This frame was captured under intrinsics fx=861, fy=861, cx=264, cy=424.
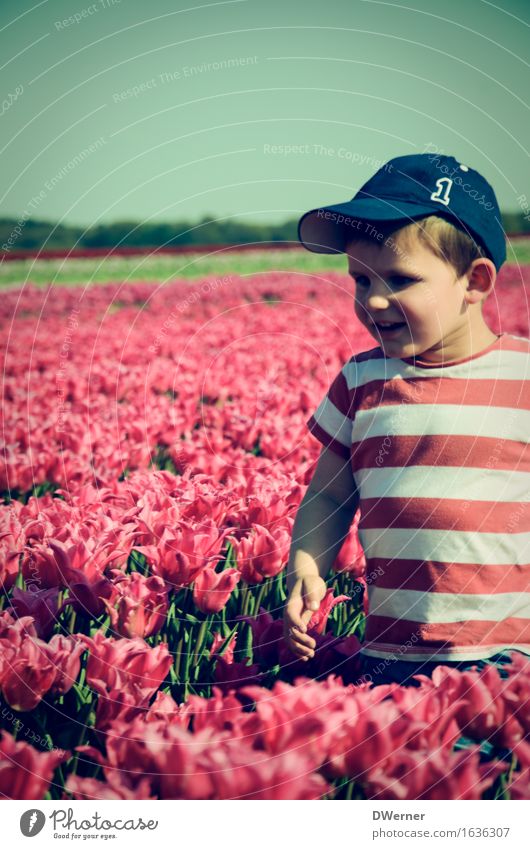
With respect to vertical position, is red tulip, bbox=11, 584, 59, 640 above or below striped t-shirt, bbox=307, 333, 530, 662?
below

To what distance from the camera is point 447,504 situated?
6.75 feet

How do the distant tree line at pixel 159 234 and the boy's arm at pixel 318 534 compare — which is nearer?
the boy's arm at pixel 318 534

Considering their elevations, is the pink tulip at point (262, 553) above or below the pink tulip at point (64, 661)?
above

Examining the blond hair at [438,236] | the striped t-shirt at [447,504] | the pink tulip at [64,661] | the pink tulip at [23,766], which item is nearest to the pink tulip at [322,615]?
the striped t-shirt at [447,504]

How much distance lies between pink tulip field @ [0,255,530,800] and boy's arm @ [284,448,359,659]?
8cm

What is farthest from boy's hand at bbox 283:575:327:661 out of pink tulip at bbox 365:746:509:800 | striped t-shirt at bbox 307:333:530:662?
pink tulip at bbox 365:746:509:800

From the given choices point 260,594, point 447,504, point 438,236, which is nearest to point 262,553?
Result: point 260,594

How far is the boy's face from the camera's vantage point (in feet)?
6.42

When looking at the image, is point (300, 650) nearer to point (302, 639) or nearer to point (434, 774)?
point (302, 639)

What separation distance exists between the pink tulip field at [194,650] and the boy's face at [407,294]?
68 centimetres

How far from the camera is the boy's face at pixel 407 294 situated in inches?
77.0

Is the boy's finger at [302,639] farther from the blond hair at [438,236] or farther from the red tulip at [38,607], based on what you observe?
the blond hair at [438,236]

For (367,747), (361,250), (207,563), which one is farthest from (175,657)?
(361,250)

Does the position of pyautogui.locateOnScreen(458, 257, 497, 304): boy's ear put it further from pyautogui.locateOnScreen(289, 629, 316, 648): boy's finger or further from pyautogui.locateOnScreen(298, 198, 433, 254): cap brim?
pyautogui.locateOnScreen(289, 629, 316, 648): boy's finger
